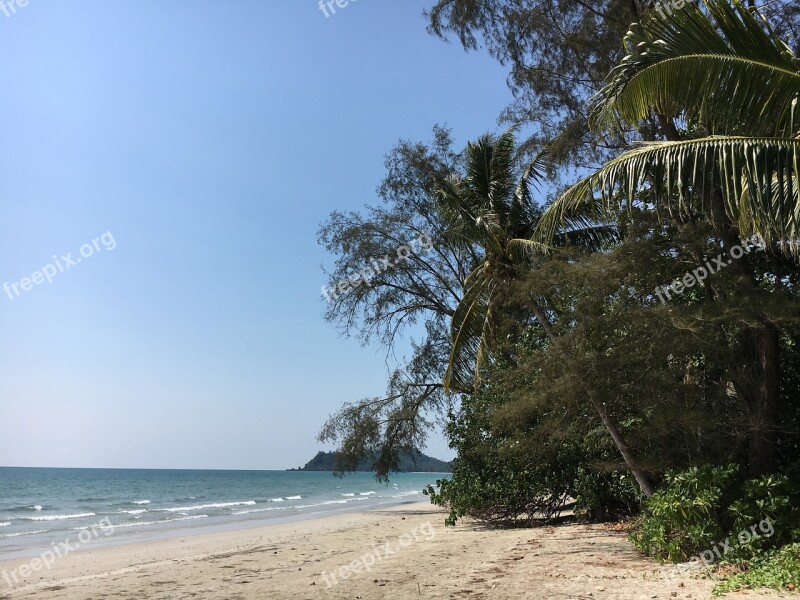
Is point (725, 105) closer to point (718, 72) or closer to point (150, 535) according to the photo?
point (718, 72)

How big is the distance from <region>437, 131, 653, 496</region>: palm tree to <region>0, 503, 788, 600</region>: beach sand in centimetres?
343

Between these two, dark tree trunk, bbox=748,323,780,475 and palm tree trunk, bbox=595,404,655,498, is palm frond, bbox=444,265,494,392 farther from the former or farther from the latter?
dark tree trunk, bbox=748,323,780,475

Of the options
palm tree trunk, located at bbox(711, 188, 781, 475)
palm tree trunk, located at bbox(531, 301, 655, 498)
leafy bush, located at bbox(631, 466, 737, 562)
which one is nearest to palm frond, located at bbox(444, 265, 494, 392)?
palm tree trunk, located at bbox(531, 301, 655, 498)

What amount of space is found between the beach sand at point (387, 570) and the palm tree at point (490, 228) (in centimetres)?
343

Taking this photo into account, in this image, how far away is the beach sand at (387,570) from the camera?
7.02 m

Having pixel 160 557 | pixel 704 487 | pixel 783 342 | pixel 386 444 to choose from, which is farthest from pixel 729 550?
pixel 386 444

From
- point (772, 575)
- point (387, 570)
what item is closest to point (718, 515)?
point (772, 575)

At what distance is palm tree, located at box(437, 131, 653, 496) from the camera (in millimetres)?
11992

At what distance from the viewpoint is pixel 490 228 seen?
12.0 meters

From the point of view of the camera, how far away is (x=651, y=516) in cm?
858

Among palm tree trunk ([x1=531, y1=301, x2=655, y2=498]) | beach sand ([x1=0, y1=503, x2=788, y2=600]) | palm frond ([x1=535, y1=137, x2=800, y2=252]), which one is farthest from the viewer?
palm tree trunk ([x1=531, y1=301, x2=655, y2=498])

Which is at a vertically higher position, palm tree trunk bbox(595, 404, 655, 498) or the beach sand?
palm tree trunk bbox(595, 404, 655, 498)

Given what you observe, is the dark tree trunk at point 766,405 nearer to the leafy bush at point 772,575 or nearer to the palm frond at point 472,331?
the leafy bush at point 772,575

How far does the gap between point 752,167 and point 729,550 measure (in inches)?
162
